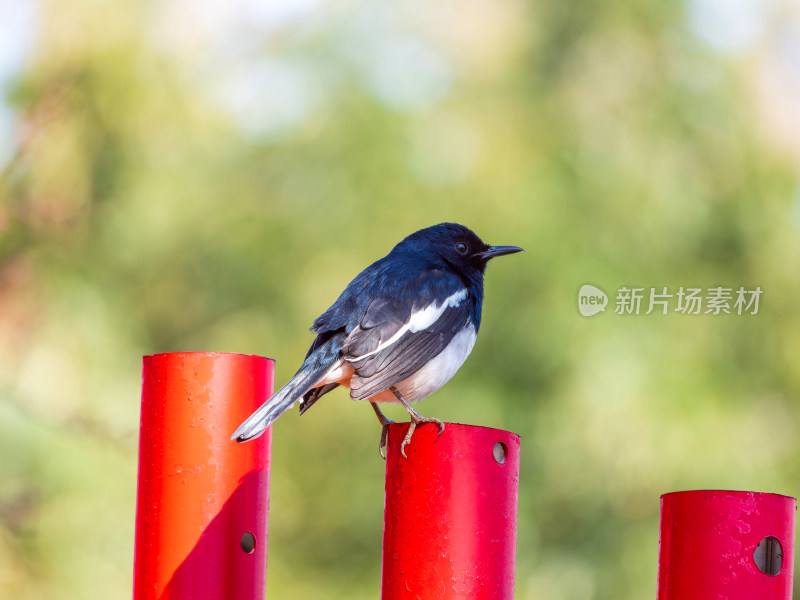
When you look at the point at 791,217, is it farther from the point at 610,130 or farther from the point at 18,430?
the point at 18,430

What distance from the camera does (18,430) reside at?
9.17 meters

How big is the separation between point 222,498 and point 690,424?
19.6 feet

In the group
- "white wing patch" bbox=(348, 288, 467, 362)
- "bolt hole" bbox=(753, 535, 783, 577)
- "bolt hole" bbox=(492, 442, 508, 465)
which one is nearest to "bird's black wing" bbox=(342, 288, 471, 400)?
"white wing patch" bbox=(348, 288, 467, 362)

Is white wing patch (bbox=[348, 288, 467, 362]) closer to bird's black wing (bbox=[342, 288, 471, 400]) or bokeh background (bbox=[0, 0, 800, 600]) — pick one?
bird's black wing (bbox=[342, 288, 471, 400])

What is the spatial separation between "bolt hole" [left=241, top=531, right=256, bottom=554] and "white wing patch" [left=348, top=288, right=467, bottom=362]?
0.90 metres

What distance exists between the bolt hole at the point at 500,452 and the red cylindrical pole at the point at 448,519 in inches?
0.8

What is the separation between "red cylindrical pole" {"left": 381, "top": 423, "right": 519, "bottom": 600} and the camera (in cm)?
356

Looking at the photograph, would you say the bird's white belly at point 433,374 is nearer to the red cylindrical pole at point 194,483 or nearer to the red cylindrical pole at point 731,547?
the red cylindrical pole at point 194,483

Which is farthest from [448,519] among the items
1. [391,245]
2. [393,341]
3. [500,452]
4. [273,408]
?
[391,245]

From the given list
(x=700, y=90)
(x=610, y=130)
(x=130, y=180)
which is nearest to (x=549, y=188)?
(x=610, y=130)

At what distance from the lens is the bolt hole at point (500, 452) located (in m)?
3.69

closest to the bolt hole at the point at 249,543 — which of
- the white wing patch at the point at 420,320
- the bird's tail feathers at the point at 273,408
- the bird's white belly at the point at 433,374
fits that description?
the bird's tail feathers at the point at 273,408

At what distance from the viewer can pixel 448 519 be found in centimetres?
357

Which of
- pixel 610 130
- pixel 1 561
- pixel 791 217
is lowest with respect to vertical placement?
pixel 1 561
